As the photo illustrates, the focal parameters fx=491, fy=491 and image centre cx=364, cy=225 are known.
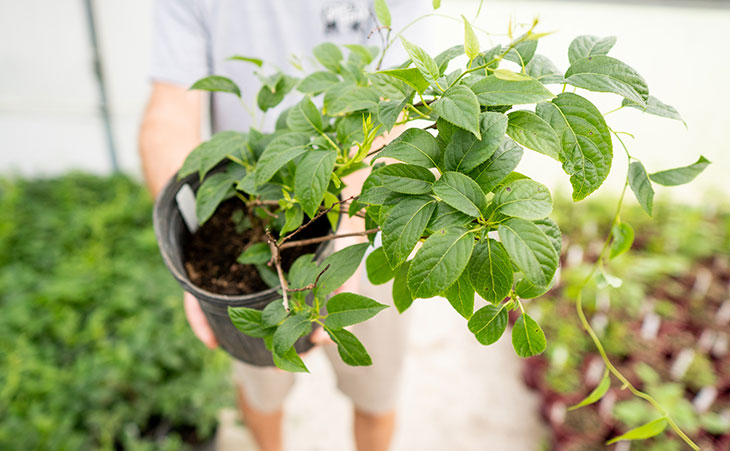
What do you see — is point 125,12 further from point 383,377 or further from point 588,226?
point 588,226

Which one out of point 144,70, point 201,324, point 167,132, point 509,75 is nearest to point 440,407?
point 201,324

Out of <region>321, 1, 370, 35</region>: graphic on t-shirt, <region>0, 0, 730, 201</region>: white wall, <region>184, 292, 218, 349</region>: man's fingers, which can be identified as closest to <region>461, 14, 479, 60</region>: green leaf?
<region>184, 292, 218, 349</region>: man's fingers

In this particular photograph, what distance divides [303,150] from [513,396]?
1.67 metres

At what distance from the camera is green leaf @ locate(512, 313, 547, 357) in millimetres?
431

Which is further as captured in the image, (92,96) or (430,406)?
(92,96)

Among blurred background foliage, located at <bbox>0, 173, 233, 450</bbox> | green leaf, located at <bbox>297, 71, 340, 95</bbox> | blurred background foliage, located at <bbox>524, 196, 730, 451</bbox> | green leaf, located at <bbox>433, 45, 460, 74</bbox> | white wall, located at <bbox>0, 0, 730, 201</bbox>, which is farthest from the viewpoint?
white wall, located at <bbox>0, 0, 730, 201</bbox>

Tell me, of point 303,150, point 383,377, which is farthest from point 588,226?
point 303,150

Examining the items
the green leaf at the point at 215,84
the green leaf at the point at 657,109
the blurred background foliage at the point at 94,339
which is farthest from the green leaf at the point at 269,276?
the blurred background foliage at the point at 94,339

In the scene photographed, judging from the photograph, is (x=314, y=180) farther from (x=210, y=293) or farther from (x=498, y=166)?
(x=210, y=293)

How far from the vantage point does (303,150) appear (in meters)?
0.50

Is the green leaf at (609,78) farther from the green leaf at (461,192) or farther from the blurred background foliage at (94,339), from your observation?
the blurred background foliage at (94,339)

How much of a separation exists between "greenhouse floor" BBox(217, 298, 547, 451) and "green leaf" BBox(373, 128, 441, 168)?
1.51 m

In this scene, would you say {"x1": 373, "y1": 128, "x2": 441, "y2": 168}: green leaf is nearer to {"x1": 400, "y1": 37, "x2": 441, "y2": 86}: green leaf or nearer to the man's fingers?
{"x1": 400, "y1": 37, "x2": 441, "y2": 86}: green leaf

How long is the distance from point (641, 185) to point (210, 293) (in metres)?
0.51
